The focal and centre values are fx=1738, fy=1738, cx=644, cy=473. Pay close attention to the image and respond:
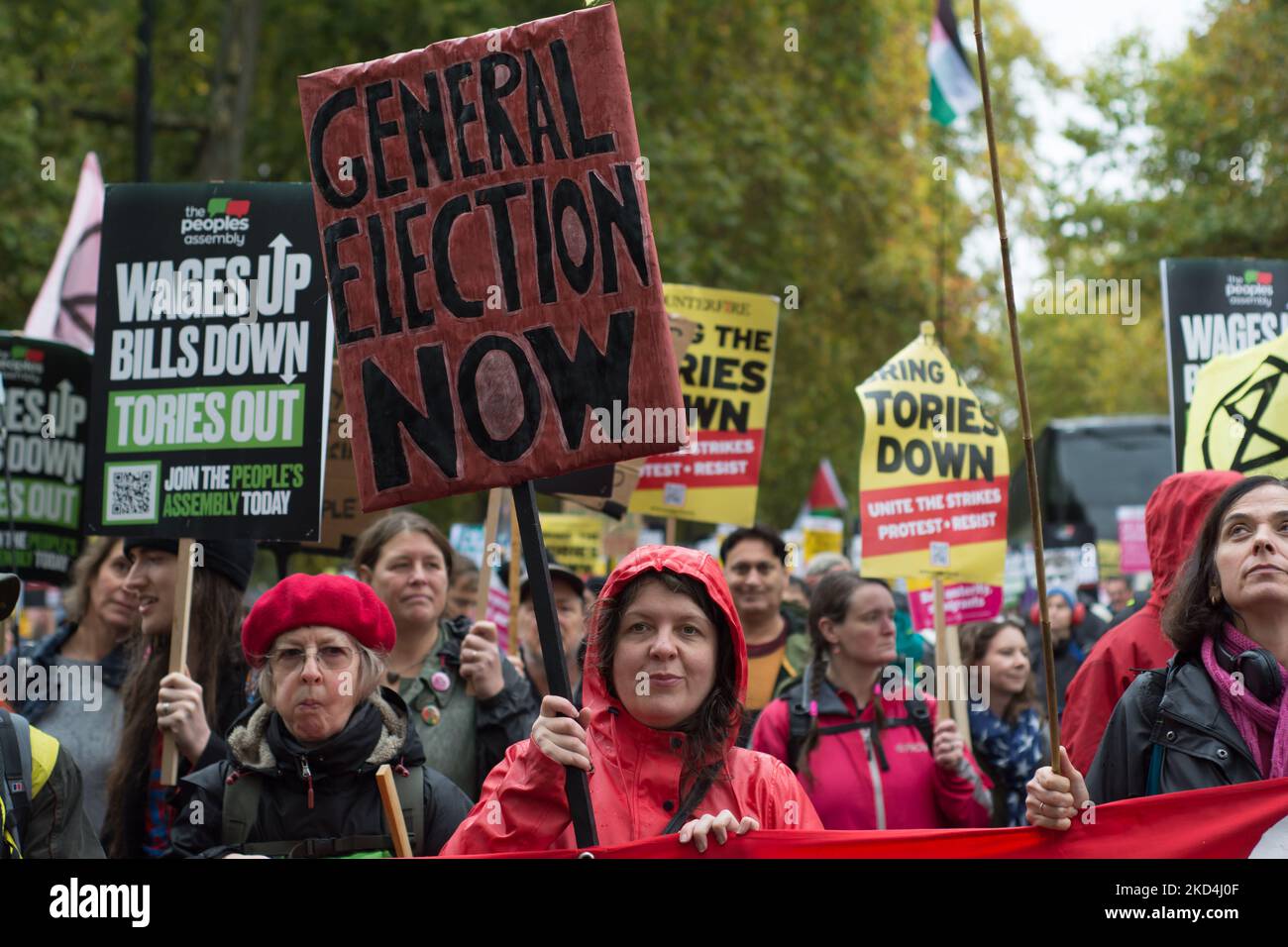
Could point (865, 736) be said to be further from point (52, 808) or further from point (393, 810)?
point (52, 808)

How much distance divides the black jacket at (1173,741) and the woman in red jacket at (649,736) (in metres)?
0.70

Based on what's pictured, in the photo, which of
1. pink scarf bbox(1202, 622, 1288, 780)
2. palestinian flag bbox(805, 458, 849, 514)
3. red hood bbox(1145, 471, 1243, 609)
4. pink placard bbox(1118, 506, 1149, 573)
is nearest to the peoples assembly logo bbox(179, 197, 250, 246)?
red hood bbox(1145, 471, 1243, 609)

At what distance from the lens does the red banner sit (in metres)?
3.38

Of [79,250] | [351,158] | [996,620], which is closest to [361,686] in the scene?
[351,158]

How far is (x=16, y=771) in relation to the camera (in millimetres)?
3627

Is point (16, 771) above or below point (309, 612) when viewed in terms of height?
below

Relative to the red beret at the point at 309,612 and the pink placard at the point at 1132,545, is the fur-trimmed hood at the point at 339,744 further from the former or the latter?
the pink placard at the point at 1132,545

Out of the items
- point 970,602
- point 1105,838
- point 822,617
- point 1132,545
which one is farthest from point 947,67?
point 1105,838

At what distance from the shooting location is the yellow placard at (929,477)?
6977 millimetres

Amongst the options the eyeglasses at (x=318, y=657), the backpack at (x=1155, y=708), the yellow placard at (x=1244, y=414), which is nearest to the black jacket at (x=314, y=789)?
the eyeglasses at (x=318, y=657)

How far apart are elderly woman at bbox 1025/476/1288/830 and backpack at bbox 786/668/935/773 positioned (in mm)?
1737

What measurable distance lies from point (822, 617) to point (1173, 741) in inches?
89.3

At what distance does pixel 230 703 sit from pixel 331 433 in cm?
249

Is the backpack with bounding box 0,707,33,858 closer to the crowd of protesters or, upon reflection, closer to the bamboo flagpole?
the crowd of protesters
